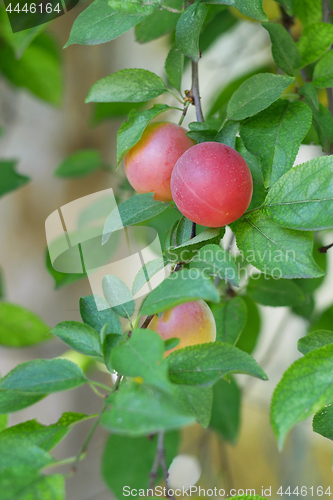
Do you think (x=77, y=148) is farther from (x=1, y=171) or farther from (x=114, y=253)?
(x=114, y=253)

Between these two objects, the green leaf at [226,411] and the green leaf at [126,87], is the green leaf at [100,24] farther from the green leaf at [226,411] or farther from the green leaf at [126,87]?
the green leaf at [226,411]

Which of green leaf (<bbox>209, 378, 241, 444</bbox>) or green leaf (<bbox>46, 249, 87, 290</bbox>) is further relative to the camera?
green leaf (<bbox>209, 378, 241, 444</bbox>)

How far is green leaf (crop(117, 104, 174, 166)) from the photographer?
317mm

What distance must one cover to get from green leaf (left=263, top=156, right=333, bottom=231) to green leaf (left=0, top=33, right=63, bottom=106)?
Result: 1.90ft

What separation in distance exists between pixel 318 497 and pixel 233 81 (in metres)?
1.17

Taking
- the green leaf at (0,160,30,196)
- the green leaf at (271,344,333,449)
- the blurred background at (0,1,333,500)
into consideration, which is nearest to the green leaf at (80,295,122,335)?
the green leaf at (271,344,333,449)

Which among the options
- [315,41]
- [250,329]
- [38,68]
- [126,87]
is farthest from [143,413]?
[38,68]

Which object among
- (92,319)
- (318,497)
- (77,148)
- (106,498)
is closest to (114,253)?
(92,319)

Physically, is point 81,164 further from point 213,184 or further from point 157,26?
point 213,184

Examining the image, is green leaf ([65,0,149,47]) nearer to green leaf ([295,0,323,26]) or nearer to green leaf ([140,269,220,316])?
green leaf ([140,269,220,316])

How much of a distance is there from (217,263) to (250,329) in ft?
1.32

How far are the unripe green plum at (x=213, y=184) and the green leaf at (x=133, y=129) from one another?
52 mm

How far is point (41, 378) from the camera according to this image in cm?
25

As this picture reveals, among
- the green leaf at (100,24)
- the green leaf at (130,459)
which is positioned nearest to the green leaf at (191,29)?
the green leaf at (100,24)
